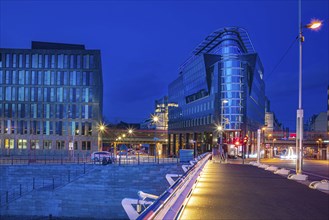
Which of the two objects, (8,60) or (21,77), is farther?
(8,60)

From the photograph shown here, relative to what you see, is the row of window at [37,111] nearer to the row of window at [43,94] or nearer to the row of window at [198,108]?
the row of window at [43,94]

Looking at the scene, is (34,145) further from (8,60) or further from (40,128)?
(8,60)

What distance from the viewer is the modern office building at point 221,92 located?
7275 cm

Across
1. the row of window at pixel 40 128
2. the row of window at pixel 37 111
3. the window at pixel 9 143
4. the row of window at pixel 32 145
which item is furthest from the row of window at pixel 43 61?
the row of window at pixel 32 145

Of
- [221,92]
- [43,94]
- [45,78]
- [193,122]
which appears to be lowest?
[193,122]

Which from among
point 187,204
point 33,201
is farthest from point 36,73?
point 187,204

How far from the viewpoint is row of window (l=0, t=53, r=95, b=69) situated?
252ft

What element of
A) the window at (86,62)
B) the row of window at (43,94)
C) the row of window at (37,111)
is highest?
the window at (86,62)

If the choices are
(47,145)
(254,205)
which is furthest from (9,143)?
(254,205)

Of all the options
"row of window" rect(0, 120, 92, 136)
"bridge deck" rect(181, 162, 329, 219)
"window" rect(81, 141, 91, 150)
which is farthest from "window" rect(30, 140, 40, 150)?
"bridge deck" rect(181, 162, 329, 219)

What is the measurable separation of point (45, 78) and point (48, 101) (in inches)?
198

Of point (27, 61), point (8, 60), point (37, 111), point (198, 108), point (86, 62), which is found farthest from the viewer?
point (198, 108)

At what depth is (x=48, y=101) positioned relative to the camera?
250 ft

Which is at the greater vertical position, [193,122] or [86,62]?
[86,62]
